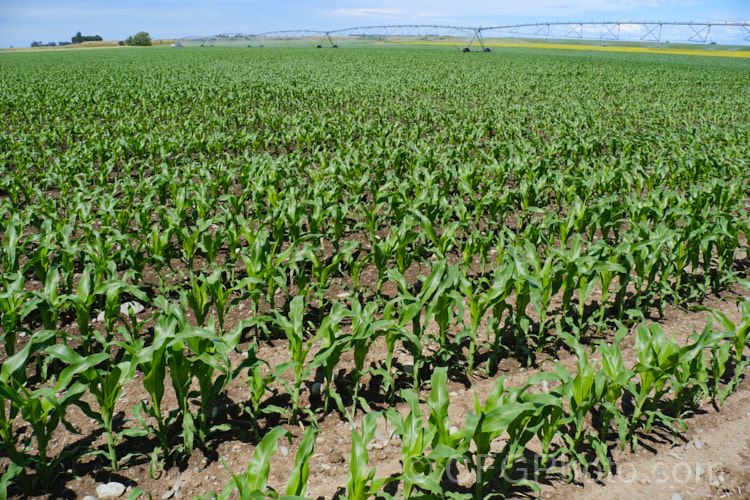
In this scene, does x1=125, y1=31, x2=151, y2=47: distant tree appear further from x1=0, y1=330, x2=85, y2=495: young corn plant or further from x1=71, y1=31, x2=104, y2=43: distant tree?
x1=0, y1=330, x2=85, y2=495: young corn plant

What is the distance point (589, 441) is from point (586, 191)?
4463mm

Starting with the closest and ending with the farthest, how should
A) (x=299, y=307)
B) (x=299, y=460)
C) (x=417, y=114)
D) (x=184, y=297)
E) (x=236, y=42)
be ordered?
(x=299, y=460)
(x=299, y=307)
(x=184, y=297)
(x=417, y=114)
(x=236, y=42)

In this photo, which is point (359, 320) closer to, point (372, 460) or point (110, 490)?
point (372, 460)

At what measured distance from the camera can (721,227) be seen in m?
4.21

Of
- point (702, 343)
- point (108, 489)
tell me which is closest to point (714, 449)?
point (702, 343)

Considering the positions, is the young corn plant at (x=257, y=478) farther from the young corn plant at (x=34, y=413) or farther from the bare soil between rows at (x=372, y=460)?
the young corn plant at (x=34, y=413)

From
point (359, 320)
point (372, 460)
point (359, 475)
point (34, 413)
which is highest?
point (359, 320)

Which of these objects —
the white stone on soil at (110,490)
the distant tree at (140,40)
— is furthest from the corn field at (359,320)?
the distant tree at (140,40)

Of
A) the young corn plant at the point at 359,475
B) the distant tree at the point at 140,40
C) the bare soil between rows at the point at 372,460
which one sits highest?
the distant tree at the point at 140,40

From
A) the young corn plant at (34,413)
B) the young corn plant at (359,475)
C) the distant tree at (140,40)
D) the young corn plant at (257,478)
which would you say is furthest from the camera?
the distant tree at (140,40)

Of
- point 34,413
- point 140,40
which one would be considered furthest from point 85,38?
point 34,413

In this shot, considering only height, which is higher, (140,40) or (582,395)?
(140,40)

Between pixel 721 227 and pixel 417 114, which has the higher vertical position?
pixel 417 114

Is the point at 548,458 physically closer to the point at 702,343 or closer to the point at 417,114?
the point at 702,343
